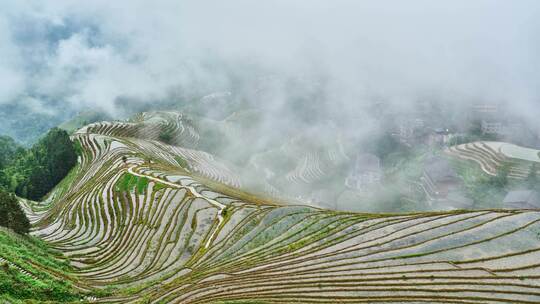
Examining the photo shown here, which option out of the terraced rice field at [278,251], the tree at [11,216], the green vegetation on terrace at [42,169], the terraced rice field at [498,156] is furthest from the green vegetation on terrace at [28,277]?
the terraced rice field at [498,156]

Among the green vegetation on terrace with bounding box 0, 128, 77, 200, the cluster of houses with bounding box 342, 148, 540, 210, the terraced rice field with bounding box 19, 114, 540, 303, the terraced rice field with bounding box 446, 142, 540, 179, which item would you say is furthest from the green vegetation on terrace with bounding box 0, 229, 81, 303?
the terraced rice field with bounding box 446, 142, 540, 179

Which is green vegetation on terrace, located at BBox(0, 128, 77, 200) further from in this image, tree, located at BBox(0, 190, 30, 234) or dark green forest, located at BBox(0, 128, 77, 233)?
tree, located at BBox(0, 190, 30, 234)

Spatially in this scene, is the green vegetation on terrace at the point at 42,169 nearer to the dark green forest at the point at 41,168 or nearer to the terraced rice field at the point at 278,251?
the dark green forest at the point at 41,168

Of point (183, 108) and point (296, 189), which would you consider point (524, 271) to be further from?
point (183, 108)

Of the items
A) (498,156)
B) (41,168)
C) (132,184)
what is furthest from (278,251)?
(498,156)

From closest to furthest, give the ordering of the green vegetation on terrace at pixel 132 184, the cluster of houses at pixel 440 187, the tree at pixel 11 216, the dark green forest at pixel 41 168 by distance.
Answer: the tree at pixel 11 216, the green vegetation on terrace at pixel 132 184, the cluster of houses at pixel 440 187, the dark green forest at pixel 41 168

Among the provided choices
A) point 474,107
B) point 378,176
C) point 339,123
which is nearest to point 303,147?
point 339,123
